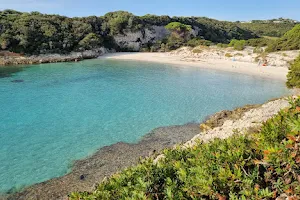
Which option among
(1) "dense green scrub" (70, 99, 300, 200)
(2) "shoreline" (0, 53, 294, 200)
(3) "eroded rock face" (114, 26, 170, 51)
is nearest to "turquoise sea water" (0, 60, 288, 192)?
(2) "shoreline" (0, 53, 294, 200)

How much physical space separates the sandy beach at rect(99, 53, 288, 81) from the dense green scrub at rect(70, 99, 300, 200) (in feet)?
111

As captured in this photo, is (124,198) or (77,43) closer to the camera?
(124,198)

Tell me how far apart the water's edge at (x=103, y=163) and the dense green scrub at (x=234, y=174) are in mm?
6114

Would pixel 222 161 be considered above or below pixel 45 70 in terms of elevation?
above

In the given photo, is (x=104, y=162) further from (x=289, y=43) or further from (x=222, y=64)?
(x=289, y=43)

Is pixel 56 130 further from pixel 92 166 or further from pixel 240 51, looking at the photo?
pixel 240 51

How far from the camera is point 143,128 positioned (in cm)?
1605

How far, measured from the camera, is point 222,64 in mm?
45812

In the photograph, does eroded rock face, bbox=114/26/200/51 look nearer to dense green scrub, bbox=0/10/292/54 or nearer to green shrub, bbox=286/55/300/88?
dense green scrub, bbox=0/10/292/54

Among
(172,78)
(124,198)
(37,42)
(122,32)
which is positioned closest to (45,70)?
(37,42)

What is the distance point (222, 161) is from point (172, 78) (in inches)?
1240

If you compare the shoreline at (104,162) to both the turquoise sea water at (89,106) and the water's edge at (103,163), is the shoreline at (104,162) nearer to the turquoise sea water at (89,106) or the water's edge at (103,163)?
the water's edge at (103,163)

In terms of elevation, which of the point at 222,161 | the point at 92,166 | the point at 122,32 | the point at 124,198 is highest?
the point at 122,32

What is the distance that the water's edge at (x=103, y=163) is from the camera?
379 inches
